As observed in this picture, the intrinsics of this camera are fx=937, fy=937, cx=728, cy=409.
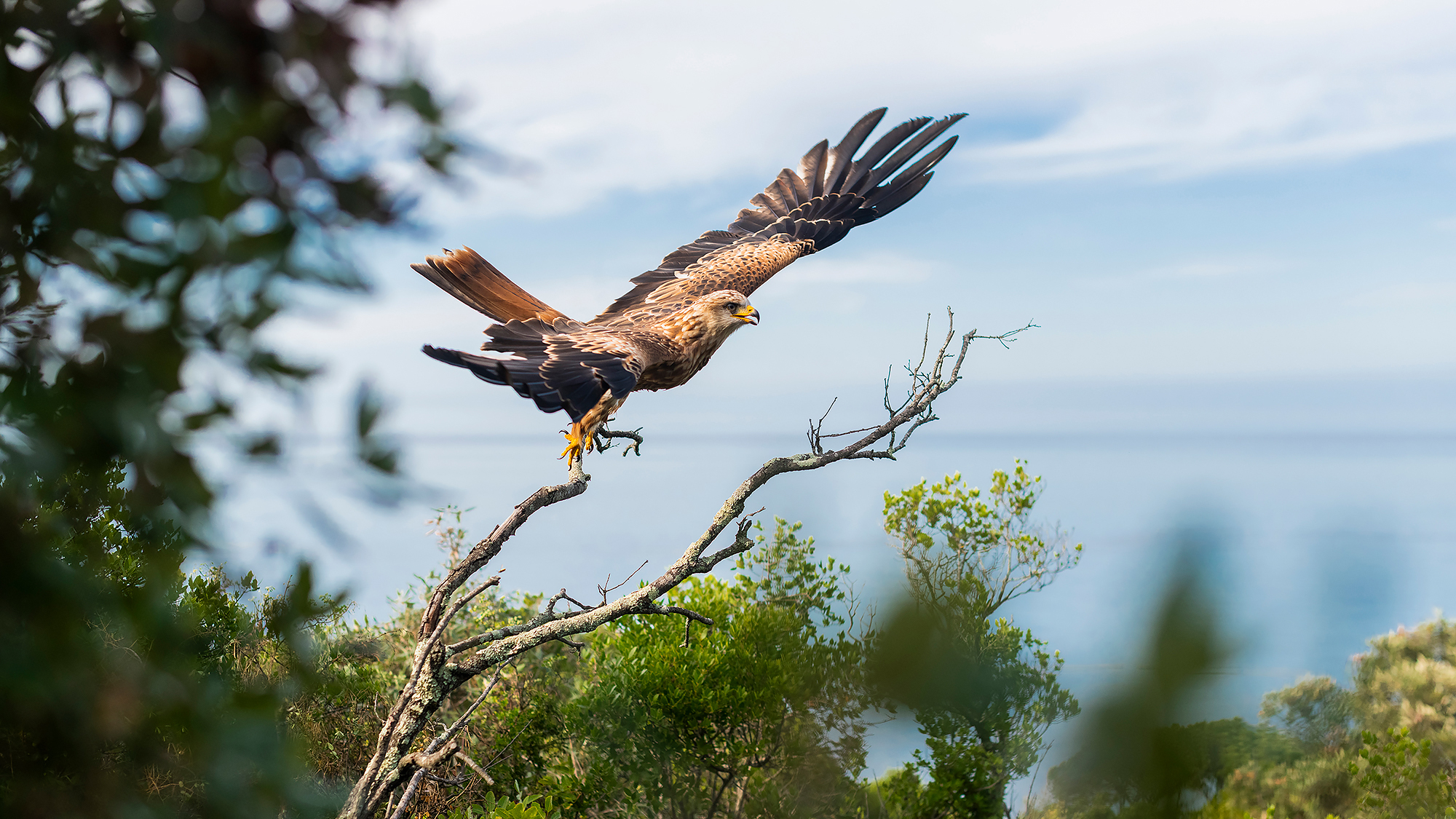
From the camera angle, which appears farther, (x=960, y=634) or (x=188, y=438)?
(x=960, y=634)

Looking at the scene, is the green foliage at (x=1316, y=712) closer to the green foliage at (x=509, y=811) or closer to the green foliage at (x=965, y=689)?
the green foliage at (x=965, y=689)

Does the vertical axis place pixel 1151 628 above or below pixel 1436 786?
below

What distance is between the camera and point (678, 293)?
5.37 m

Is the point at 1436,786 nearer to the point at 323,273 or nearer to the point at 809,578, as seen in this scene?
the point at 809,578

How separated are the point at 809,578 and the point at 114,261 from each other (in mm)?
5740

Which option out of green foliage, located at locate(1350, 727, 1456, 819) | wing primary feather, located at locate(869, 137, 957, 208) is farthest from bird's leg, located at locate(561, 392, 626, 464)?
green foliage, located at locate(1350, 727, 1456, 819)

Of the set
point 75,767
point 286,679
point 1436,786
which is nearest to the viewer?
point 75,767

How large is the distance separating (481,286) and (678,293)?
1246 millimetres

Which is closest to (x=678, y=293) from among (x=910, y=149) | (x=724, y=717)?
(x=910, y=149)

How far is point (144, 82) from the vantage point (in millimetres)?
1115

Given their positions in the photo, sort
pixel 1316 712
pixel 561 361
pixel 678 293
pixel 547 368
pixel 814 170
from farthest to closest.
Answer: pixel 814 170
pixel 678 293
pixel 1316 712
pixel 561 361
pixel 547 368

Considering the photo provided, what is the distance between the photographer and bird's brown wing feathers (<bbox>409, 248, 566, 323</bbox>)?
4500 mm

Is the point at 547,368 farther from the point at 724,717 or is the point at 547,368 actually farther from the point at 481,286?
the point at 724,717

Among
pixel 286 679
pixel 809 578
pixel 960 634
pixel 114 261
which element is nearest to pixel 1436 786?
pixel 960 634
